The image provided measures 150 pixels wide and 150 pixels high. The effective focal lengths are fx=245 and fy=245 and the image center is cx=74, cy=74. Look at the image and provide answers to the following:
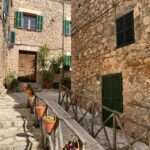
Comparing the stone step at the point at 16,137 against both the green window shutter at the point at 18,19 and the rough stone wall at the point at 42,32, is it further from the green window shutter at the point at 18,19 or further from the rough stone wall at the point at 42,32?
the green window shutter at the point at 18,19

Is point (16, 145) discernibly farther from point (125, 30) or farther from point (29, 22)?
point (29, 22)

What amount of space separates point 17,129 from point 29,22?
31.7ft

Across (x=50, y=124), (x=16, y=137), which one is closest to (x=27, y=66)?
(x=16, y=137)

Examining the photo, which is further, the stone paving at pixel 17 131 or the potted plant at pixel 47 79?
the potted plant at pixel 47 79

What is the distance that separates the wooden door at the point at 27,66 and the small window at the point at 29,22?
149 cm

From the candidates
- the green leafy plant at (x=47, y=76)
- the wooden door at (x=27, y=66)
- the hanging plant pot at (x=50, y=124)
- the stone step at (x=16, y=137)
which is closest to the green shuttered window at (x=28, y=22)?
the wooden door at (x=27, y=66)

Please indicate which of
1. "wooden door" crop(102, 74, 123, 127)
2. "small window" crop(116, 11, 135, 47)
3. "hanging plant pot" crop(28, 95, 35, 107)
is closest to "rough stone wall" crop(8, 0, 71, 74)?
"hanging plant pot" crop(28, 95, 35, 107)

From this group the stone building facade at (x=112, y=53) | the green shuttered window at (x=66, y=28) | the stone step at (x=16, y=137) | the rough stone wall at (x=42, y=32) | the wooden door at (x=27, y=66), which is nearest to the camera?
the stone step at (x=16, y=137)

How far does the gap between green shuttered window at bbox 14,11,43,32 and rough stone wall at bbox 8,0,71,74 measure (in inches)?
9.3

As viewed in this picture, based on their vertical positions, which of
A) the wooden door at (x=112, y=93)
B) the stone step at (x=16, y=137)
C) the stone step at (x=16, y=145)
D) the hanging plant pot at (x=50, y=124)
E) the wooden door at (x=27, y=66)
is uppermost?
the wooden door at (x=27, y=66)

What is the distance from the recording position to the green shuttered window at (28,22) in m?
13.9

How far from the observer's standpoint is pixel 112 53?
7.30 m

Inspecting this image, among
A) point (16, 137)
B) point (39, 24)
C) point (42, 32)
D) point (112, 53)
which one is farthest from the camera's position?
point (42, 32)

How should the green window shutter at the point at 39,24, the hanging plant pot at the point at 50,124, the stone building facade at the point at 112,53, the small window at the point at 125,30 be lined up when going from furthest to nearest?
the green window shutter at the point at 39,24 < the small window at the point at 125,30 < the stone building facade at the point at 112,53 < the hanging plant pot at the point at 50,124
